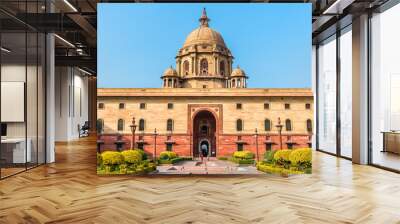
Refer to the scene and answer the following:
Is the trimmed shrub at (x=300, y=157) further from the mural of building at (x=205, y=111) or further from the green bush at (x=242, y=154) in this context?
the green bush at (x=242, y=154)

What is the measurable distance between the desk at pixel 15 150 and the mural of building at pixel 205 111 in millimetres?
1845

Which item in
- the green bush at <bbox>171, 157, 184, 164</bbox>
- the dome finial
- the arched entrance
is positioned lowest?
the green bush at <bbox>171, 157, 184, 164</bbox>

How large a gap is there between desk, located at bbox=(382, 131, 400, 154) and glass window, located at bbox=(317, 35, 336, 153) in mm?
2846

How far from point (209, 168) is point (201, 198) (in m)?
1.70

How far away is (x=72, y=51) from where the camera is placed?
14.2 metres

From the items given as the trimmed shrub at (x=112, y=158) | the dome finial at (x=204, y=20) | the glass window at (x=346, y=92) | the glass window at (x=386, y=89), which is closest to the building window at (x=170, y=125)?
the trimmed shrub at (x=112, y=158)

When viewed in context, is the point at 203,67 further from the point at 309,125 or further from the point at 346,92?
the point at 346,92

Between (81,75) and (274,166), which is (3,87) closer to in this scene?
(274,166)

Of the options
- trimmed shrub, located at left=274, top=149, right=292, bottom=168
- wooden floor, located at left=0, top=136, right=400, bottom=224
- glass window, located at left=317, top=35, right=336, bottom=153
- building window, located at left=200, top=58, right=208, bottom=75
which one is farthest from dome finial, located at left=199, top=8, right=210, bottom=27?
glass window, located at left=317, top=35, right=336, bottom=153

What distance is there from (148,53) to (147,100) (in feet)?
2.89

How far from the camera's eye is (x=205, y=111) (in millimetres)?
6914

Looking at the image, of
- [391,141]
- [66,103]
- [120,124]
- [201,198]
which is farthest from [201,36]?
[66,103]

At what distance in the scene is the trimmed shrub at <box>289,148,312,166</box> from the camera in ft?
23.0

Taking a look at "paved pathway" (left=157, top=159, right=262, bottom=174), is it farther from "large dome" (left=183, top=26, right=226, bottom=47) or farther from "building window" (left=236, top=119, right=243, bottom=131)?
"large dome" (left=183, top=26, right=226, bottom=47)
